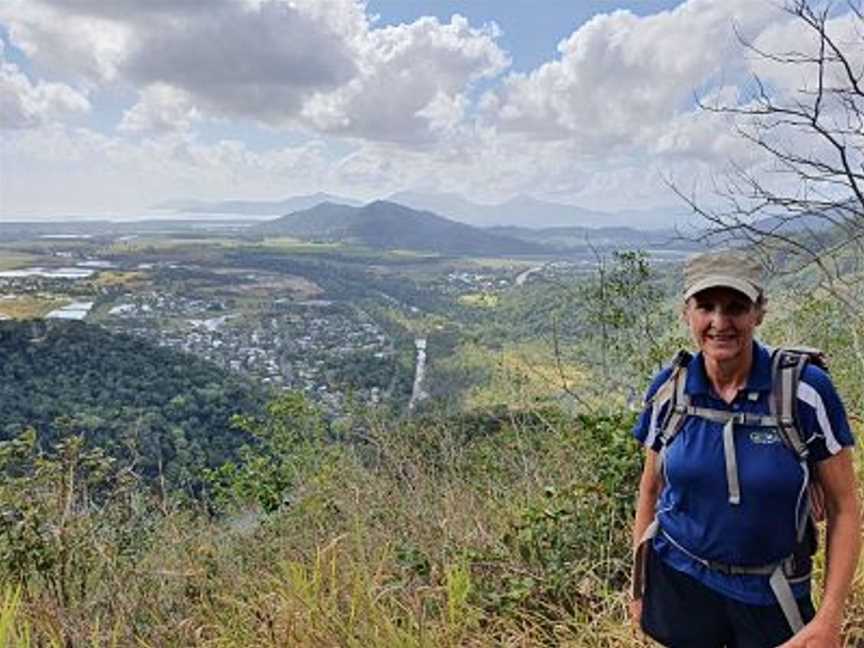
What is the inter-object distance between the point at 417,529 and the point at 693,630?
177 centimetres

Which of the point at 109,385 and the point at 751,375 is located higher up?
the point at 751,375

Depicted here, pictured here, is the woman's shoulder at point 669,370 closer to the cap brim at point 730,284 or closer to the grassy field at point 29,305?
the cap brim at point 730,284

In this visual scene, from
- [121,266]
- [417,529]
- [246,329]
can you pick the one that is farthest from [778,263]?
[121,266]

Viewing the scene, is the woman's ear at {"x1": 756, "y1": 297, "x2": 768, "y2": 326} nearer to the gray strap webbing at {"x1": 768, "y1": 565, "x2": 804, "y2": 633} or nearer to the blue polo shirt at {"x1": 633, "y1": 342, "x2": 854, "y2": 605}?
the blue polo shirt at {"x1": 633, "y1": 342, "x2": 854, "y2": 605}

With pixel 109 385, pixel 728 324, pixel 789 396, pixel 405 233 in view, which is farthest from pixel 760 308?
pixel 405 233

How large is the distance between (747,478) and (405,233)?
174775 mm

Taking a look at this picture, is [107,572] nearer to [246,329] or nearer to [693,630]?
[693,630]

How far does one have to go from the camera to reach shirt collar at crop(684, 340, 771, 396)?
1.62 metres

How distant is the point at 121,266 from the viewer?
8775 centimetres

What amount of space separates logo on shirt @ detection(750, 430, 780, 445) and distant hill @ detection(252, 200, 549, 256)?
121 m

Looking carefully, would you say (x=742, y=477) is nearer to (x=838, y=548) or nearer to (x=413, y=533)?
(x=838, y=548)

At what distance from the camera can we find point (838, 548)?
5.24 feet

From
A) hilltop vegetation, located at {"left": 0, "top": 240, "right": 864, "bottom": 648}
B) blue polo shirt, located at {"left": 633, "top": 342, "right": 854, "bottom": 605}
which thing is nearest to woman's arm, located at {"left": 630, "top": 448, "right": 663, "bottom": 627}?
blue polo shirt, located at {"left": 633, "top": 342, "right": 854, "bottom": 605}

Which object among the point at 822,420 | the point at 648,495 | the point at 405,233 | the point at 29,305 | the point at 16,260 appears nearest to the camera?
the point at 822,420
